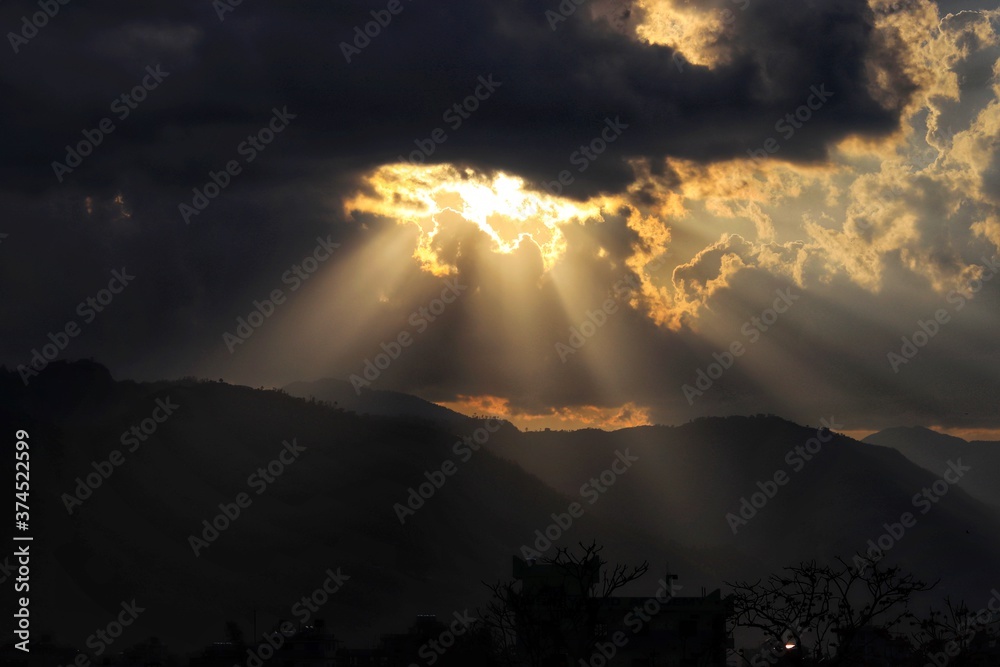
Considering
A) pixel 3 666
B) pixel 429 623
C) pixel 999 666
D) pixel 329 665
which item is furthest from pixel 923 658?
pixel 3 666

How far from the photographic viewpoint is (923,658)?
7594 cm

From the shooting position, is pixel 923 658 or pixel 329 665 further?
pixel 329 665

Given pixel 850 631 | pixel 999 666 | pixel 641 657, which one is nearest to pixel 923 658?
pixel 999 666

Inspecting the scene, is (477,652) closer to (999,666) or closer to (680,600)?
(680,600)

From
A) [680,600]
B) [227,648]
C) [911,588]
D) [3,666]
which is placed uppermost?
[680,600]

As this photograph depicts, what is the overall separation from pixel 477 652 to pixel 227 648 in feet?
166

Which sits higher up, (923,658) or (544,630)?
(923,658)

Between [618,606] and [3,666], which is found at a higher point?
[618,606]

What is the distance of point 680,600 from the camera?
4437 inches

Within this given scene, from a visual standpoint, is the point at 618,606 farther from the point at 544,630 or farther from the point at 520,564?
the point at 544,630

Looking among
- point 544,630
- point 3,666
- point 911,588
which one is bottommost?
point 3,666

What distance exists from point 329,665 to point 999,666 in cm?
9896

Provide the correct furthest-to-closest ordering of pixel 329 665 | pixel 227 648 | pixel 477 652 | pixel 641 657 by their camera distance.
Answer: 1. pixel 227 648
2. pixel 329 665
3. pixel 477 652
4. pixel 641 657

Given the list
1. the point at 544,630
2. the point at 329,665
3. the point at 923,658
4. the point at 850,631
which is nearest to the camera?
the point at 850,631
